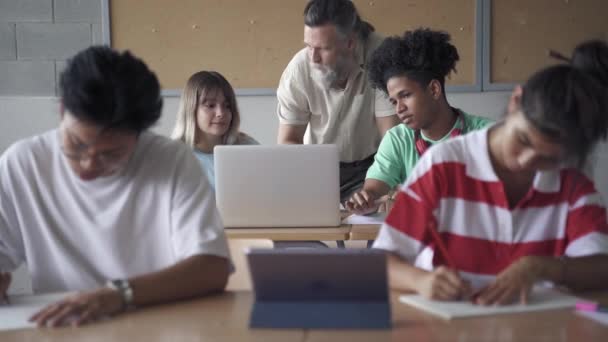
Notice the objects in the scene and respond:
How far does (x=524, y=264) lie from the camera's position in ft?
4.52

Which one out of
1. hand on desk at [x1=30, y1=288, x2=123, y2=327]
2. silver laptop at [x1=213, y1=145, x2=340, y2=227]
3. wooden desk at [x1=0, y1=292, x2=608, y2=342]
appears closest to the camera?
wooden desk at [x1=0, y1=292, x2=608, y2=342]

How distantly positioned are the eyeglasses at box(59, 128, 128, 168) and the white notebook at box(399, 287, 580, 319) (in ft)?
2.04

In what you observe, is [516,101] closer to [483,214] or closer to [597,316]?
→ [483,214]

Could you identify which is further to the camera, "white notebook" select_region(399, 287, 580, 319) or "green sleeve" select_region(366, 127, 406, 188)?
"green sleeve" select_region(366, 127, 406, 188)

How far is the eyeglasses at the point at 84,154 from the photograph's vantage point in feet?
4.64

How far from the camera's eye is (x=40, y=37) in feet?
12.8

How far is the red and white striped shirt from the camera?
152cm

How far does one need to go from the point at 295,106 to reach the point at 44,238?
1.86m

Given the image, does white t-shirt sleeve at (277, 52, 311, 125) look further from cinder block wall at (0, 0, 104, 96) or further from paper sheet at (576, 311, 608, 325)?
paper sheet at (576, 311, 608, 325)

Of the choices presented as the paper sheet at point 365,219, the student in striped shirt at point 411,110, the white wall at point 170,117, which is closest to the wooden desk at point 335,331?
the paper sheet at point 365,219

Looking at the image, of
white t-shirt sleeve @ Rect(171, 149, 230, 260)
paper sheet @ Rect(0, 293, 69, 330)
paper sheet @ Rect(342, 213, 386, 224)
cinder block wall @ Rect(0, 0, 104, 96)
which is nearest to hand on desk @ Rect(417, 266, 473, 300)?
white t-shirt sleeve @ Rect(171, 149, 230, 260)

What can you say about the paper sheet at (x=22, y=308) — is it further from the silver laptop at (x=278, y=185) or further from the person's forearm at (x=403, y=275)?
the silver laptop at (x=278, y=185)

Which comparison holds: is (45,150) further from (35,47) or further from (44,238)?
(35,47)

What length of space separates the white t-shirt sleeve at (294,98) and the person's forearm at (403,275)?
6.14 ft
